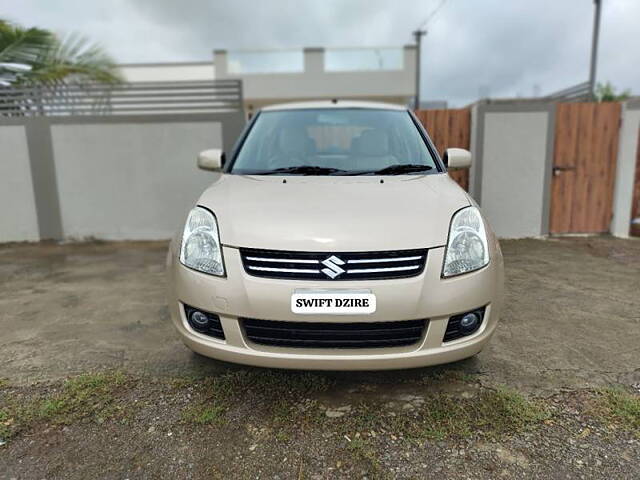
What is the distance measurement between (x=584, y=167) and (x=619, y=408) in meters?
4.91

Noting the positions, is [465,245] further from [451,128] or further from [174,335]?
[451,128]

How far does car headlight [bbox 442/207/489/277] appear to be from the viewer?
79.3 inches

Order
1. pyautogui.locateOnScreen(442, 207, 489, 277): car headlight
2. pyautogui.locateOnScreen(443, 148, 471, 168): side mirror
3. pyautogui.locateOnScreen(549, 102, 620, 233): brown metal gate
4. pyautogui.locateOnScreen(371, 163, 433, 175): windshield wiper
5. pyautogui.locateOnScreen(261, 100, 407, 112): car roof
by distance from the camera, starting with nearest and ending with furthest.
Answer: pyautogui.locateOnScreen(442, 207, 489, 277): car headlight < pyautogui.locateOnScreen(371, 163, 433, 175): windshield wiper < pyautogui.locateOnScreen(443, 148, 471, 168): side mirror < pyautogui.locateOnScreen(261, 100, 407, 112): car roof < pyautogui.locateOnScreen(549, 102, 620, 233): brown metal gate

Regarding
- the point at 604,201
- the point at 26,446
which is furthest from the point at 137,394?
the point at 604,201

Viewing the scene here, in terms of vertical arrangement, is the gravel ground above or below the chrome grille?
below

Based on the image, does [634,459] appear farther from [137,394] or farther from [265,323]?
[137,394]

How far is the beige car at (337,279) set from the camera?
1.91m

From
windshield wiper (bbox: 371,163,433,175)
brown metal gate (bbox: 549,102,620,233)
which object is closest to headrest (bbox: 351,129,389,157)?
windshield wiper (bbox: 371,163,433,175)

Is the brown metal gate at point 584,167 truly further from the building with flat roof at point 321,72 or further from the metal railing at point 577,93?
the building with flat roof at point 321,72

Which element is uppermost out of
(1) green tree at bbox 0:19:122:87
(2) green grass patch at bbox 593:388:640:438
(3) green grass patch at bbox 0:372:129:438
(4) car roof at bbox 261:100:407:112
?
(1) green tree at bbox 0:19:122:87

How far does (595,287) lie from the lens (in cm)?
402

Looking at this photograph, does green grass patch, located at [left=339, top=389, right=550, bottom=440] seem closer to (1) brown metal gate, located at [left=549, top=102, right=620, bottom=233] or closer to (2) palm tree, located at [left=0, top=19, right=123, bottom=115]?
(1) brown metal gate, located at [left=549, top=102, right=620, bottom=233]

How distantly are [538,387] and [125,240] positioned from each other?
5782 mm

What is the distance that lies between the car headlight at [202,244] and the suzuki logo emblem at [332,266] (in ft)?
1.57
